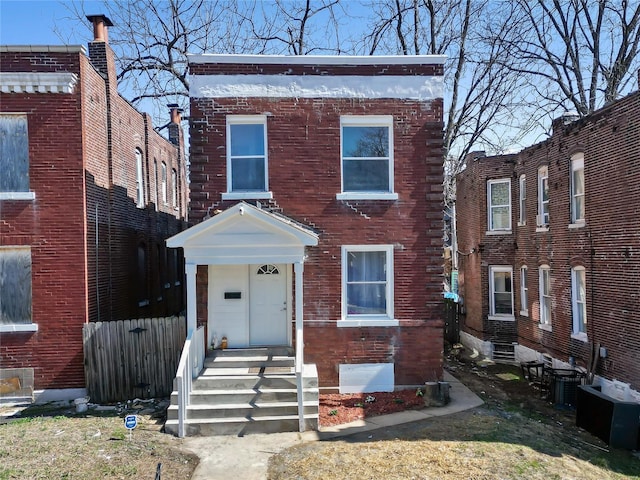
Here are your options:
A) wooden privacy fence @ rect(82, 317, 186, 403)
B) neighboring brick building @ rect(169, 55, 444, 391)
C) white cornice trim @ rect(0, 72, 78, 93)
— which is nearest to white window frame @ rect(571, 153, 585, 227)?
neighboring brick building @ rect(169, 55, 444, 391)

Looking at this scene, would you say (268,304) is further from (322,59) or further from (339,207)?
(322,59)

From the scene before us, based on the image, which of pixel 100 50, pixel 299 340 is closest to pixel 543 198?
pixel 299 340

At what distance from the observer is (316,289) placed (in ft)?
38.4

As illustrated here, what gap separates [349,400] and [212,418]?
324cm

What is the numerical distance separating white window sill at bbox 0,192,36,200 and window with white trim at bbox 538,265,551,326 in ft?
49.2

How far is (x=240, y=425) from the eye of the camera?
374 inches

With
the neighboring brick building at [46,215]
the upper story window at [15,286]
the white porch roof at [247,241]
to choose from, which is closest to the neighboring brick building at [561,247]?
the white porch roof at [247,241]

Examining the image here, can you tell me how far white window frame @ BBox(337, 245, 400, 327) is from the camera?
1170 centimetres

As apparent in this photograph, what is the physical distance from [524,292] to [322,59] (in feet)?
37.1

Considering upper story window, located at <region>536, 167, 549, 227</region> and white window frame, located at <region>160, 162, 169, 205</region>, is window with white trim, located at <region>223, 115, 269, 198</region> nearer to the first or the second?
white window frame, located at <region>160, 162, 169, 205</region>

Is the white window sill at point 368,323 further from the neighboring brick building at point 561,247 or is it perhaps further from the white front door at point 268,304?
the neighboring brick building at point 561,247

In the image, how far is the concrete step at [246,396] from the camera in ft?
32.6

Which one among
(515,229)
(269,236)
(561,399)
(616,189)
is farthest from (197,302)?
(515,229)

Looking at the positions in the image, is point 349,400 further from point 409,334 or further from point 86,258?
point 86,258
